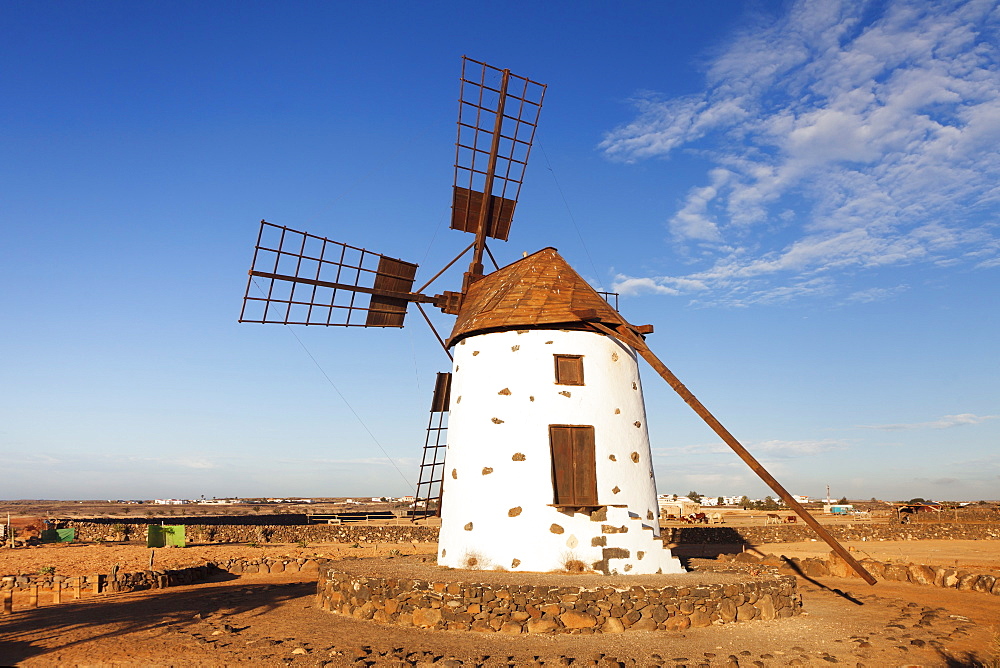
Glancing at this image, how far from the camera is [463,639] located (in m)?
9.25

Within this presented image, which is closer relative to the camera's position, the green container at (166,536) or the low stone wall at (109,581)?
the low stone wall at (109,581)

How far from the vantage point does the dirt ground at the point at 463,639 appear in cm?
823

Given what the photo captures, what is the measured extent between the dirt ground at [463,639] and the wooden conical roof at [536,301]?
5.32 metres

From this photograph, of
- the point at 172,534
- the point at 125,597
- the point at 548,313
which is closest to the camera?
the point at 548,313

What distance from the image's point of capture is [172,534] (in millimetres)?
26375

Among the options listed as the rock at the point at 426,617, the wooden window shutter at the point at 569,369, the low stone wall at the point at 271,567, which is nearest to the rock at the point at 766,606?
the wooden window shutter at the point at 569,369

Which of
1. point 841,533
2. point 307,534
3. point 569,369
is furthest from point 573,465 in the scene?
point 307,534

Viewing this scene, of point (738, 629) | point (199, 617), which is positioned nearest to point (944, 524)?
point (738, 629)

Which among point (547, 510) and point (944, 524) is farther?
point (944, 524)

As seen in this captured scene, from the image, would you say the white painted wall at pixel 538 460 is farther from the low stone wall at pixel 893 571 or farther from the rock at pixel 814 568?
the rock at pixel 814 568

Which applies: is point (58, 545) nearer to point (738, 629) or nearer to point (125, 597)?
point (125, 597)

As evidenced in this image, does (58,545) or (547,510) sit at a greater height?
(547,510)

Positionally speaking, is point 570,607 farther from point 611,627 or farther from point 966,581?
point 966,581

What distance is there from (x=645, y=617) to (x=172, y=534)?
22579 millimetres
